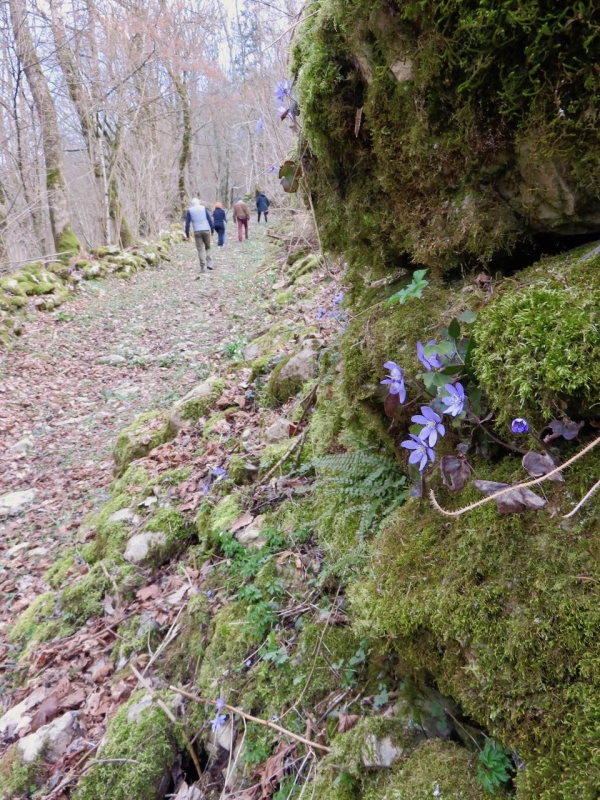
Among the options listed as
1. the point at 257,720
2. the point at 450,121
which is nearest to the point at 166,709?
the point at 257,720

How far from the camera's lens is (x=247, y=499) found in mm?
3328

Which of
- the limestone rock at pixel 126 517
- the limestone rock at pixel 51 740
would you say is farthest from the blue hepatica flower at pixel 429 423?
the limestone rock at pixel 126 517

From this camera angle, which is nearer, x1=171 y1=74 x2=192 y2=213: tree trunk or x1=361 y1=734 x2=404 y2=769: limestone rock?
x1=361 y1=734 x2=404 y2=769: limestone rock

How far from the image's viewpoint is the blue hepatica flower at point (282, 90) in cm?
237

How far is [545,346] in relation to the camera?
1.31 meters

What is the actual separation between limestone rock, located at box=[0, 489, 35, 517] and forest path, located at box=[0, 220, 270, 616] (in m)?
0.09

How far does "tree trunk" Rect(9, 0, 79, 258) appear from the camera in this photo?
40.7ft

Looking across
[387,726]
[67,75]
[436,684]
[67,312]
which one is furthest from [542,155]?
[67,75]

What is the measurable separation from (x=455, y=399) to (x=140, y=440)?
4442 millimetres

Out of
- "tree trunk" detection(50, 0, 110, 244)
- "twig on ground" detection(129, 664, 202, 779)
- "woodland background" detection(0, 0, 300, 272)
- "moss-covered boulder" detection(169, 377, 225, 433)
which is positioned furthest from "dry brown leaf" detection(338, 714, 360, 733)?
"tree trunk" detection(50, 0, 110, 244)

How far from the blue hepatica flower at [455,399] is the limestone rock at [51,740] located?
9.03 ft

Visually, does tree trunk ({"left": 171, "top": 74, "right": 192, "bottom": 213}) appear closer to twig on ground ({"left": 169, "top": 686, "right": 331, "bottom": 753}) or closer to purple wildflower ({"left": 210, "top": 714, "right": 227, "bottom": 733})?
twig on ground ({"left": 169, "top": 686, "right": 331, "bottom": 753})

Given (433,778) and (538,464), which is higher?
(538,464)

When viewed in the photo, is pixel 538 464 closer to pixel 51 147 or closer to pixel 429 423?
pixel 429 423
